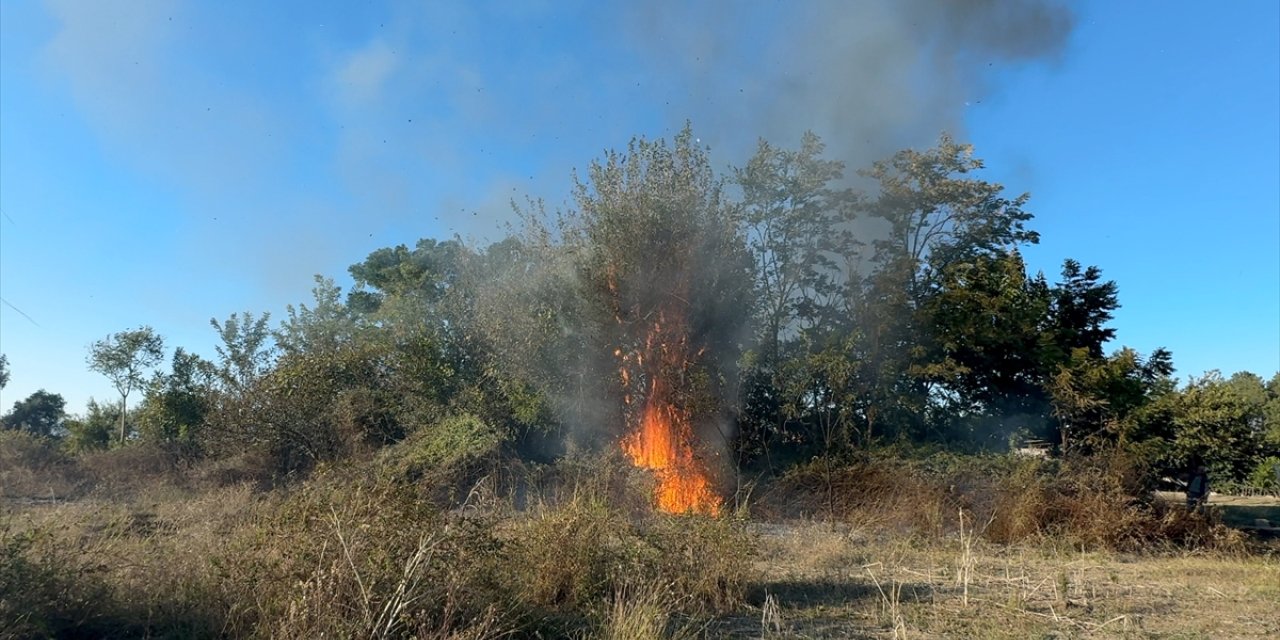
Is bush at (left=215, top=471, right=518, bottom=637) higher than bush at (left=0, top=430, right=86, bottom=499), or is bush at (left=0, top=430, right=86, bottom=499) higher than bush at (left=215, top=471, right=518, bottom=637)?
bush at (left=215, top=471, right=518, bottom=637)

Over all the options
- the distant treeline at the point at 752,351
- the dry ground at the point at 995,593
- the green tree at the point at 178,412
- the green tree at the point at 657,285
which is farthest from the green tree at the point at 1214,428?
the green tree at the point at 178,412

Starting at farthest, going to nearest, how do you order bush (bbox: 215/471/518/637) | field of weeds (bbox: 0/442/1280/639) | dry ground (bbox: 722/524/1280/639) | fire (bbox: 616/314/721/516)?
fire (bbox: 616/314/721/516) → dry ground (bbox: 722/524/1280/639) → field of weeds (bbox: 0/442/1280/639) → bush (bbox: 215/471/518/637)

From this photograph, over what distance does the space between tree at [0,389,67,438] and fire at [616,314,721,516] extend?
117 feet

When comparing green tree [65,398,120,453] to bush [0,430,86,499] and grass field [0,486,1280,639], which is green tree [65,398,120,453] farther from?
grass field [0,486,1280,639]

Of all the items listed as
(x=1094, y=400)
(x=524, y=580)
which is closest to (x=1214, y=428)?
(x=1094, y=400)

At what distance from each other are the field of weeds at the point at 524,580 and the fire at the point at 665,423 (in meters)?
3.88

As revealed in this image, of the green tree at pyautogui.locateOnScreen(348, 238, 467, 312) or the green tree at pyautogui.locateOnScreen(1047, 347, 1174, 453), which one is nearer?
the green tree at pyautogui.locateOnScreen(1047, 347, 1174, 453)

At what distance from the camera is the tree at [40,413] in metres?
38.8

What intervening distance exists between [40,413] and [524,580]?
4548cm

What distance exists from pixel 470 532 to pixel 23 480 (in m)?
18.8

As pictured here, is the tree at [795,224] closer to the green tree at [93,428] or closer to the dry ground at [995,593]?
the dry ground at [995,593]

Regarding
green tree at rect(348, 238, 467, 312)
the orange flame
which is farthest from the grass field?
green tree at rect(348, 238, 467, 312)

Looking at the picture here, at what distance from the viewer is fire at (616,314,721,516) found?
1507cm

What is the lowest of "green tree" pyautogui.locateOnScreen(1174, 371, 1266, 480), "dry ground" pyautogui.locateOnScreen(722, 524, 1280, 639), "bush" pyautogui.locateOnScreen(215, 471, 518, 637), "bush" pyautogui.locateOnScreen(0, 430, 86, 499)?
"bush" pyautogui.locateOnScreen(0, 430, 86, 499)
